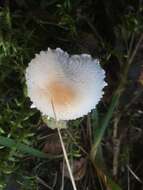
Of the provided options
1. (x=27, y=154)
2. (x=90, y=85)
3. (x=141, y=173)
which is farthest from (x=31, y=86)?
(x=141, y=173)

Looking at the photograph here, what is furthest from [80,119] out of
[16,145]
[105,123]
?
[16,145]

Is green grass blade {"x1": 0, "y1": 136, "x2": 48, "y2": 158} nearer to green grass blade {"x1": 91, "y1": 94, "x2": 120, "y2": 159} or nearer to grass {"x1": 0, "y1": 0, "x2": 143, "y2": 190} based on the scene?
grass {"x1": 0, "y1": 0, "x2": 143, "y2": 190}

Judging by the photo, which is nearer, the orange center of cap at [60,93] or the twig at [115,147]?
the orange center of cap at [60,93]

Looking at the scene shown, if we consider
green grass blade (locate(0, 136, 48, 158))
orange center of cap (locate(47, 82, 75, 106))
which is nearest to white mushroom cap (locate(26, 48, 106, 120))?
orange center of cap (locate(47, 82, 75, 106))

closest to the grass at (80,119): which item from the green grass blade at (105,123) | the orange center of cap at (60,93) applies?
the green grass blade at (105,123)

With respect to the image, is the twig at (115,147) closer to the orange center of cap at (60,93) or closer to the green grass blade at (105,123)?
the green grass blade at (105,123)

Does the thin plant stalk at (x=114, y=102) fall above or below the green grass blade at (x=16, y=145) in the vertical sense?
above

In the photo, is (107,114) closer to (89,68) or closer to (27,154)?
(89,68)
